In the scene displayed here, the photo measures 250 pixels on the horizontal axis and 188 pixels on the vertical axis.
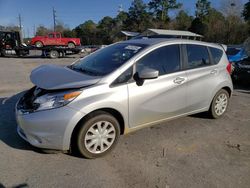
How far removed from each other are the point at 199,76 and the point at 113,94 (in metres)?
1.94

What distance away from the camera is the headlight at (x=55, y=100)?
3.58 meters

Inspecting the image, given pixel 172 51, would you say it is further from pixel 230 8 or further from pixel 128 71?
pixel 230 8

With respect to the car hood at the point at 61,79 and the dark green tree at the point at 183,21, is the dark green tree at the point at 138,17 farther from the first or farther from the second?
the car hood at the point at 61,79

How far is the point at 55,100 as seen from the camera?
360 centimetres

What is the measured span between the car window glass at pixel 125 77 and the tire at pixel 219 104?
7.37ft

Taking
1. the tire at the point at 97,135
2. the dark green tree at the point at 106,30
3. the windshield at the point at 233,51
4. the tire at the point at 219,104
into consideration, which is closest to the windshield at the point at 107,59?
the tire at the point at 97,135

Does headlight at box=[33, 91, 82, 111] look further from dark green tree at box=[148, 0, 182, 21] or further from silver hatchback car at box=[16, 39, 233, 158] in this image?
dark green tree at box=[148, 0, 182, 21]

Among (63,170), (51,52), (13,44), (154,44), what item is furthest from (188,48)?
(13,44)

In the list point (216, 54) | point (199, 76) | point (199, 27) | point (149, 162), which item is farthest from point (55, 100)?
point (199, 27)

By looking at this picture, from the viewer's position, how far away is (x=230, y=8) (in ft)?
157

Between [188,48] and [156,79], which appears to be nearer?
[156,79]

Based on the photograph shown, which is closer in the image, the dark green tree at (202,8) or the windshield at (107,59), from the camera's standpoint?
the windshield at (107,59)

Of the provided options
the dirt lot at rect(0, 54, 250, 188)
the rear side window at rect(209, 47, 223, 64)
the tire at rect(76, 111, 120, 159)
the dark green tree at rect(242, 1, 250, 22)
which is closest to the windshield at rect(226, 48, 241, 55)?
the rear side window at rect(209, 47, 223, 64)

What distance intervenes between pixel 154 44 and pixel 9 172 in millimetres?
2868
